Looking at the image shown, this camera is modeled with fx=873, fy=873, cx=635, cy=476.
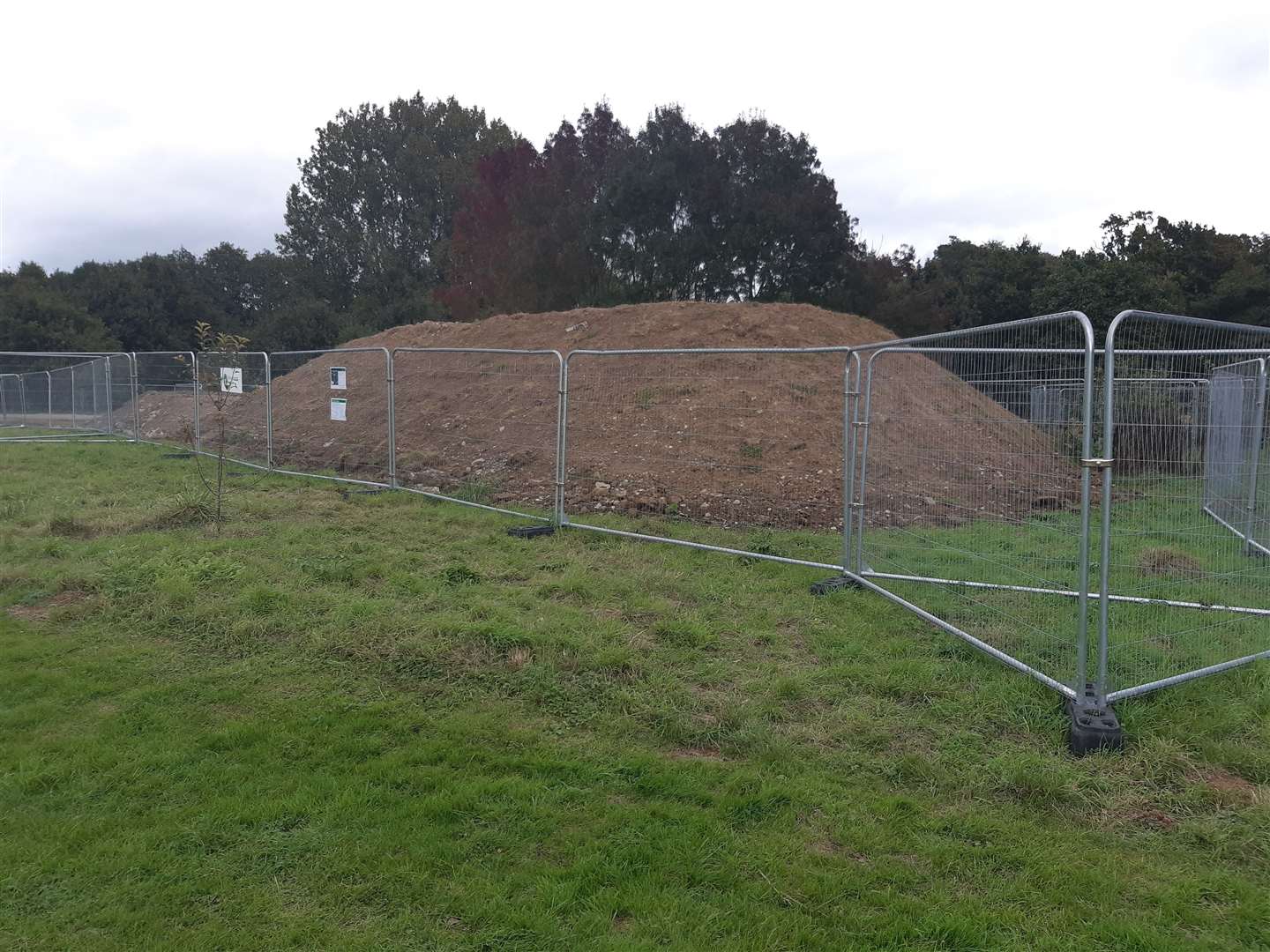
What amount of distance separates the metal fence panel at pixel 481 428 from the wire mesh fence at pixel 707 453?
53cm

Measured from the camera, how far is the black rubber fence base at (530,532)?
880cm

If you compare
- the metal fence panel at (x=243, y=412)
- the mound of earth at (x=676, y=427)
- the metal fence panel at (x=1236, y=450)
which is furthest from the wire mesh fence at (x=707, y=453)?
the metal fence panel at (x=243, y=412)

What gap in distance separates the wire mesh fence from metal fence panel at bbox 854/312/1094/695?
1.42 m

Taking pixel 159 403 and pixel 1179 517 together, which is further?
pixel 159 403

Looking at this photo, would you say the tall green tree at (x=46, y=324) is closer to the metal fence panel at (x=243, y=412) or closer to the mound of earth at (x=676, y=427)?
the mound of earth at (x=676, y=427)

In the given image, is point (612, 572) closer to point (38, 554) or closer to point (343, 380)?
point (38, 554)

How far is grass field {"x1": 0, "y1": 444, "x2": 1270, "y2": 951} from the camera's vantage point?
2889 millimetres

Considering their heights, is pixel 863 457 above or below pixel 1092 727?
above

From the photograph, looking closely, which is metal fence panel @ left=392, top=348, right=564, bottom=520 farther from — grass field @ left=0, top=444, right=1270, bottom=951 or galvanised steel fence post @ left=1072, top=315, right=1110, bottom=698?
galvanised steel fence post @ left=1072, top=315, right=1110, bottom=698

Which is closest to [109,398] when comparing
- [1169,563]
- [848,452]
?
[848,452]

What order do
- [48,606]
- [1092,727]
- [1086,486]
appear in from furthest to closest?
[48,606] < [1092,727] < [1086,486]

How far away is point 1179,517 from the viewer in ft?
18.5

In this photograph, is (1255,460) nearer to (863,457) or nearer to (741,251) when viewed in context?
(863,457)

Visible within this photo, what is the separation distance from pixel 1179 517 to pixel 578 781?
4.32 metres
